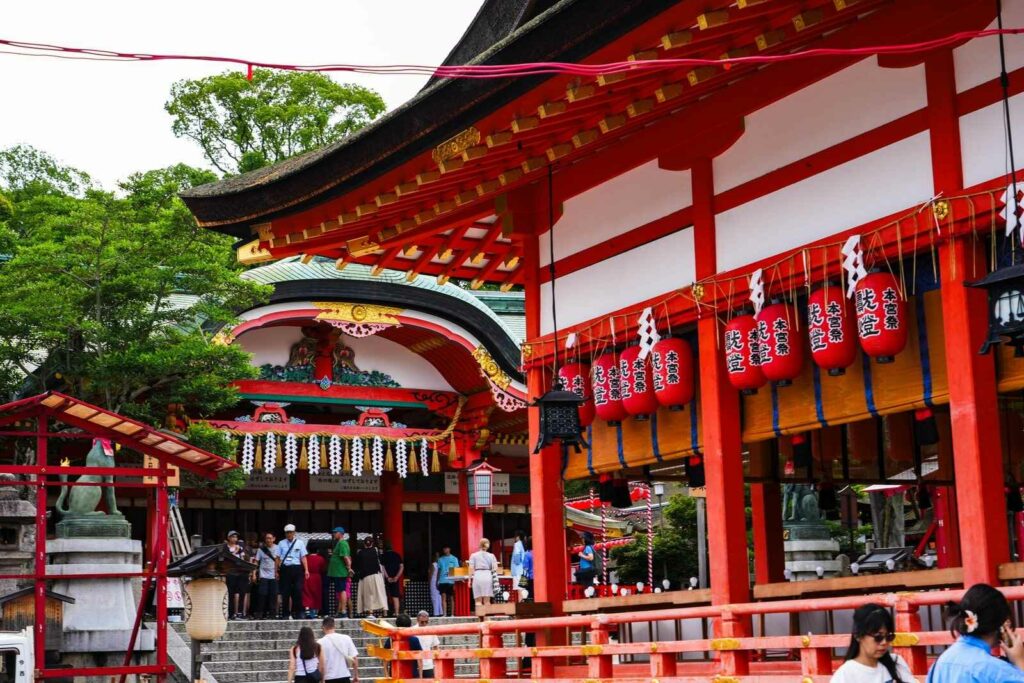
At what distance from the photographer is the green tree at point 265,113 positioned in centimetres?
3878

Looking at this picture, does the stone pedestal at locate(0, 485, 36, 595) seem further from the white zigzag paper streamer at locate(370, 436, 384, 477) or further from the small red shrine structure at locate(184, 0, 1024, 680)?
the white zigzag paper streamer at locate(370, 436, 384, 477)

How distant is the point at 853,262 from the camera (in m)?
8.78

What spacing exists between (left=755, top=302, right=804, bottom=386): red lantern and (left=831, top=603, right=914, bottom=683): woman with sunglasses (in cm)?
398

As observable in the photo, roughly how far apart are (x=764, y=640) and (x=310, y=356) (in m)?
16.9

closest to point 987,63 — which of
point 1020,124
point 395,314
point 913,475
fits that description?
point 1020,124

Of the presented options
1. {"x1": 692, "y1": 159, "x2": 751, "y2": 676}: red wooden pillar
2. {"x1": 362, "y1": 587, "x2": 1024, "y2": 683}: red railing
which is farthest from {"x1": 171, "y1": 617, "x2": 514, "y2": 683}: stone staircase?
{"x1": 692, "y1": 159, "x2": 751, "y2": 676}: red wooden pillar

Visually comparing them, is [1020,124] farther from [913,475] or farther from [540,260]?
[913,475]

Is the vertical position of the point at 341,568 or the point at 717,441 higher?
the point at 717,441

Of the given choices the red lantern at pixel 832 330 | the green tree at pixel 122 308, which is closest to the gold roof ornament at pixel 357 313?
the green tree at pixel 122 308

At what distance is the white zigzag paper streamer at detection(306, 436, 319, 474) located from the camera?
2356 centimetres

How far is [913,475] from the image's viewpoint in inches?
555

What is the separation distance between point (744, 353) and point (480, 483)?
610 inches

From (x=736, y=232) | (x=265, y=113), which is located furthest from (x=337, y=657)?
(x=265, y=113)

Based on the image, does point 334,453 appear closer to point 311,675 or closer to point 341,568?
point 341,568
